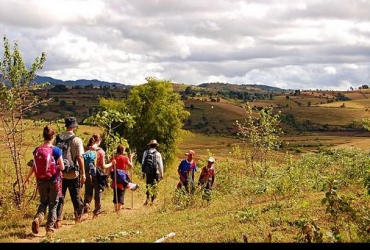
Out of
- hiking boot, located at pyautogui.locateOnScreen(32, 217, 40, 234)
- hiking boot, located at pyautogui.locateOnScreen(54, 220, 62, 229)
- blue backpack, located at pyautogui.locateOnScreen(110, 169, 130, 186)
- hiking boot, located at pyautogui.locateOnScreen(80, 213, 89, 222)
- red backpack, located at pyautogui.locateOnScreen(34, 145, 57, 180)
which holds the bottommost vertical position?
hiking boot, located at pyautogui.locateOnScreen(80, 213, 89, 222)

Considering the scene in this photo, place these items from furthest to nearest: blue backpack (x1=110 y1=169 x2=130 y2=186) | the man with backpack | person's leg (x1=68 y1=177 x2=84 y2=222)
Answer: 1. the man with backpack
2. blue backpack (x1=110 y1=169 x2=130 y2=186)
3. person's leg (x1=68 y1=177 x2=84 y2=222)

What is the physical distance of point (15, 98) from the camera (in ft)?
41.0

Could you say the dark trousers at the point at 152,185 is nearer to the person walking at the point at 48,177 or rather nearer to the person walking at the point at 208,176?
the person walking at the point at 208,176

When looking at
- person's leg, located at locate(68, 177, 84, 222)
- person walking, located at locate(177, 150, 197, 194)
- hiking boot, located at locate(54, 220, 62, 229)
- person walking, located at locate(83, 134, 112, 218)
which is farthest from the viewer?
person walking, located at locate(177, 150, 197, 194)

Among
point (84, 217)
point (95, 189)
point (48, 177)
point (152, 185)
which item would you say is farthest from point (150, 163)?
point (48, 177)

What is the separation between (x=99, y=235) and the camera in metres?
9.15

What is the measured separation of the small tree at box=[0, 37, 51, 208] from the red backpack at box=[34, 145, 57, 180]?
3386 mm

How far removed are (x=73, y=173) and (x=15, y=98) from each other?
355 centimetres

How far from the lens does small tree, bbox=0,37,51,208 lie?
12.4m

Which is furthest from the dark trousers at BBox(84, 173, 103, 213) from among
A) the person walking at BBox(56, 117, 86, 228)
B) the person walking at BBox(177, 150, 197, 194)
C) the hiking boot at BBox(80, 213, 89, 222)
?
the person walking at BBox(177, 150, 197, 194)

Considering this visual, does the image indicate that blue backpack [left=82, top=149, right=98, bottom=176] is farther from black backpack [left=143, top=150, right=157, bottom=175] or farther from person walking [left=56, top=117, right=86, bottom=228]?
black backpack [left=143, top=150, right=157, bottom=175]

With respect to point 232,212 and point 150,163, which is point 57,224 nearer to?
point 232,212

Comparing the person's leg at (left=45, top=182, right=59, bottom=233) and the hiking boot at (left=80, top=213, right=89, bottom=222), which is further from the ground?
the person's leg at (left=45, top=182, right=59, bottom=233)
